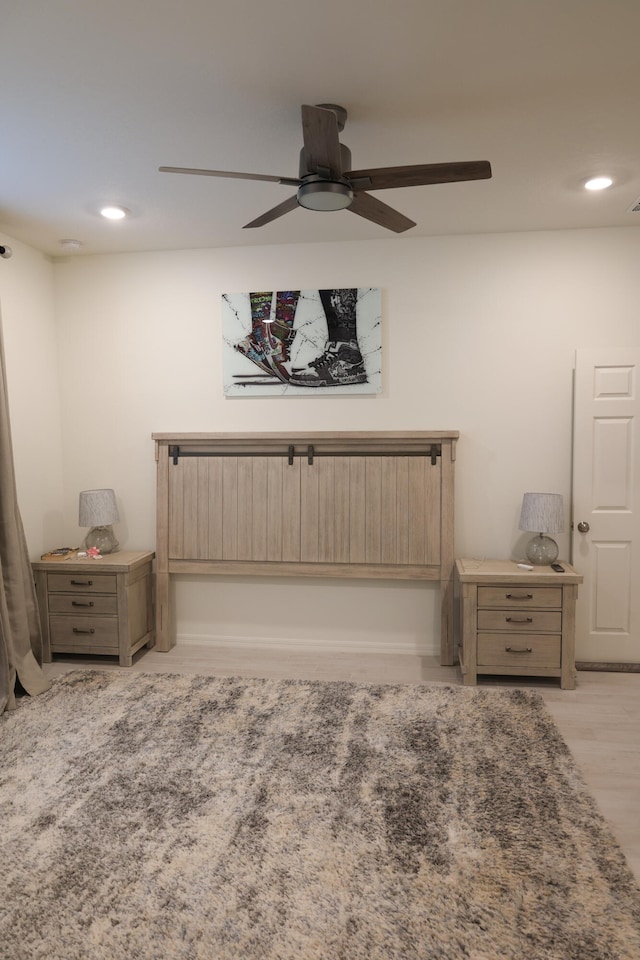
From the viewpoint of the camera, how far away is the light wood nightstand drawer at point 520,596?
347cm

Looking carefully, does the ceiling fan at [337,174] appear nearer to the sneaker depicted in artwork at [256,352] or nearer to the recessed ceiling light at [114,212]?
the recessed ceiling light at [114,212]

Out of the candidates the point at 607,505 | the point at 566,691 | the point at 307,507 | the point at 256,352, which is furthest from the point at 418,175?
the point at 566,691

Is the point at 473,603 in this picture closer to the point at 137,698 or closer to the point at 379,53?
the point at 137,698

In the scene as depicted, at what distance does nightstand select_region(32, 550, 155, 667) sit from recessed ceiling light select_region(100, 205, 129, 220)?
1990 millimetres

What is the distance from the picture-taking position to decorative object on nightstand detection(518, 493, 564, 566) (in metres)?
3.61

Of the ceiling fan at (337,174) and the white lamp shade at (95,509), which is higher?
the ceiling fan at (337,174)

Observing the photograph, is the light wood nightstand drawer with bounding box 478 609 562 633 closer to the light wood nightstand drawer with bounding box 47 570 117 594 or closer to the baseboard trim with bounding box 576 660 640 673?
the baseboard trim with bounding box 576 660 640 673

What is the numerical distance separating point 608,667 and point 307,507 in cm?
206

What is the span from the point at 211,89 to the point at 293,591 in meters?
2.88

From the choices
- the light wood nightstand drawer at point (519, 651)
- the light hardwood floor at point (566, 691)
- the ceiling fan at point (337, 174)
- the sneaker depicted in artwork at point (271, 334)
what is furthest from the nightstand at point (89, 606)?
the ceiling fan at point (337, 174)

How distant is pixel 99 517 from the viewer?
3.99 metres

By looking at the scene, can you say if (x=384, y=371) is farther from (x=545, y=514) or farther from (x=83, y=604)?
(x=83, y=604)

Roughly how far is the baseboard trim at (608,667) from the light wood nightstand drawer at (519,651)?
1.51 ft

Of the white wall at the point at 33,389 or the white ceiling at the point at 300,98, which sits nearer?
the white ceiling at the point at 300,98
